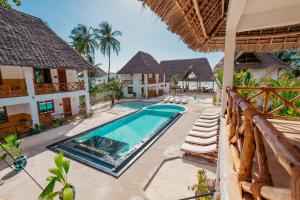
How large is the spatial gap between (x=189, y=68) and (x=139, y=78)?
10.4m

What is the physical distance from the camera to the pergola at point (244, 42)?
33.5 inches

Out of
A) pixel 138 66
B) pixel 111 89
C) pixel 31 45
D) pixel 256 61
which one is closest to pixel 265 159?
pixel 31 45

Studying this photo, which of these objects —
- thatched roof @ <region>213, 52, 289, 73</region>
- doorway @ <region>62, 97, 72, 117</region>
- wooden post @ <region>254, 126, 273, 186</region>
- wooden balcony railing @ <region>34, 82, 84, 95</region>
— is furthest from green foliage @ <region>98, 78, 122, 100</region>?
wooden post @ <region>254, 126, 273, 186</region>

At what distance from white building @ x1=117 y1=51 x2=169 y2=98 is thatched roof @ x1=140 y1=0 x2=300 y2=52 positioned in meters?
19.2

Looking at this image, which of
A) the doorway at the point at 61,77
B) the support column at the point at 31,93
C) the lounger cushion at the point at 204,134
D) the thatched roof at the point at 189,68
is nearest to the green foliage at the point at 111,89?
the doorway at the point at 61,77

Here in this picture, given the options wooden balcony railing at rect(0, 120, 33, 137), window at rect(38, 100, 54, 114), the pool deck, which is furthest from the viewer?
window at rect(38, 100, 54, 114)

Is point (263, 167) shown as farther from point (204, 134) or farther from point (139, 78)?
point (139, 78)

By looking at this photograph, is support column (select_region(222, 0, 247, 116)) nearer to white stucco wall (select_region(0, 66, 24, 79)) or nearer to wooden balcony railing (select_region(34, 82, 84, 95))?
wooden balcony railing (select_region(34, 82, 84, 95))

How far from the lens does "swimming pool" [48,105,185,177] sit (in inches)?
284

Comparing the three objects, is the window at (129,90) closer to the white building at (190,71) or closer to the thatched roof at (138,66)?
the thatched roof at (138,66)

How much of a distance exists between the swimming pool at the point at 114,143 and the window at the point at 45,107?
506cm

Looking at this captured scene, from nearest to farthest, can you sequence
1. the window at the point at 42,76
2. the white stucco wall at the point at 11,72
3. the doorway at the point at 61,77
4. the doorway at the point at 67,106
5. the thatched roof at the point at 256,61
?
the white stucco wall at the point at 11,72, the window at the point at 42,76, the doorway at the point at 61,77, the doorway at the point at 67,106, the thatched roof at the point at 256,61

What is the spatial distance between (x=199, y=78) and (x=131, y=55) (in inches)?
498

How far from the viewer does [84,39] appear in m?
24.6
